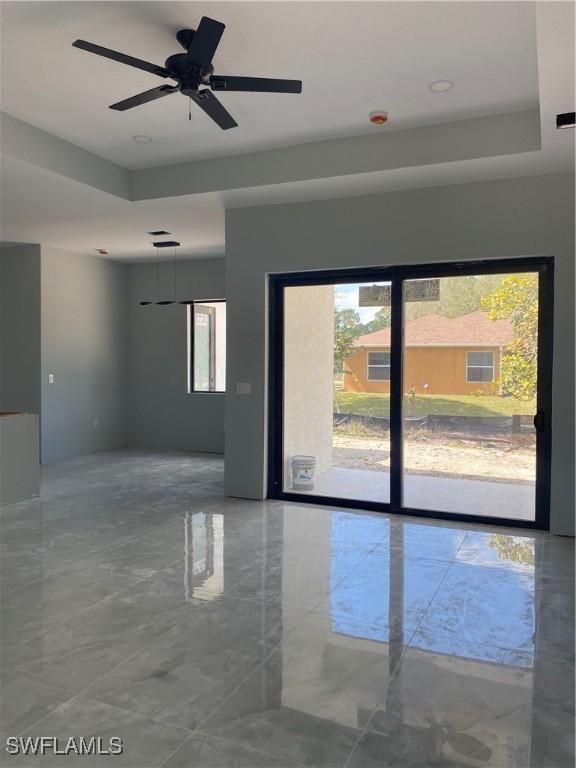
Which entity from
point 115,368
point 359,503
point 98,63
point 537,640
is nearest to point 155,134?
point 98,63

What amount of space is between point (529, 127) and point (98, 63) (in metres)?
2.93

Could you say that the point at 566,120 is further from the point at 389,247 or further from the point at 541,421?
the point at 541,421

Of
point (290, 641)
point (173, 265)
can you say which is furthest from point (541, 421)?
point (173, 265)

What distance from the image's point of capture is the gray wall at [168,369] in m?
8.63

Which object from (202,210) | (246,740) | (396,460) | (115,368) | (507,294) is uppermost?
(202,210)

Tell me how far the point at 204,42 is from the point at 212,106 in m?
0.50

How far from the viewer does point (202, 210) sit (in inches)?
229

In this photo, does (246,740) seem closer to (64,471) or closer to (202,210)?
(202,210)

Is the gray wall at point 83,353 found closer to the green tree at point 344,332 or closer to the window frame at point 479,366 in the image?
the green tree at point 344,332

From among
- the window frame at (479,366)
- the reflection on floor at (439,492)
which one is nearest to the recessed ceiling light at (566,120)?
the window frame at (479,366)

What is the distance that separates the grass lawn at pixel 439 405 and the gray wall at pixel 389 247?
1.21ft

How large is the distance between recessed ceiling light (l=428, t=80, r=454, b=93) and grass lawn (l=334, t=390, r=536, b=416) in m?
2.41

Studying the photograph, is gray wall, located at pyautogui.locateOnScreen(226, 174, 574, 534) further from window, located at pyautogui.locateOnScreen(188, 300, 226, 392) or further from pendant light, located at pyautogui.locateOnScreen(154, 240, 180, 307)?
window, located at pyautogui.locateOnScreen(188, 300, 226, 392)

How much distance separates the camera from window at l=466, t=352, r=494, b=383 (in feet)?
16.2
